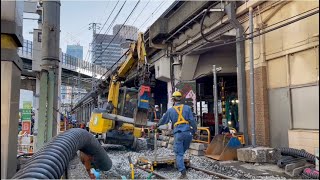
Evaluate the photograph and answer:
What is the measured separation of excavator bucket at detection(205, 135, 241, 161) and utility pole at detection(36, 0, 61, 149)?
539cm

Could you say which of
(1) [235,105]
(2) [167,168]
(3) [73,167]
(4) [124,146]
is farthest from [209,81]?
(3) [73,167]

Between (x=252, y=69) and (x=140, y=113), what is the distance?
4263 mm

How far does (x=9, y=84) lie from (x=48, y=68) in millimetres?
5901

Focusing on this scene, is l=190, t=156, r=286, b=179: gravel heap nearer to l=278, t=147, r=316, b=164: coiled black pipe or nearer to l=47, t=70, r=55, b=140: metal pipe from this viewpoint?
l=278, t=147, r=316, b=164: coiled black pipe

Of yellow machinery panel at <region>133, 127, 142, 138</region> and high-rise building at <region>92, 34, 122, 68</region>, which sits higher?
high-rise building at <region>92, 34, 122, 68</region>

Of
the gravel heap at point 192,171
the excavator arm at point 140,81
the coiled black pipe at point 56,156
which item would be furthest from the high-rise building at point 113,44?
the coiled black pipe at point 56,156

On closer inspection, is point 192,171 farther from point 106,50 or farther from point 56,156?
point 106,50

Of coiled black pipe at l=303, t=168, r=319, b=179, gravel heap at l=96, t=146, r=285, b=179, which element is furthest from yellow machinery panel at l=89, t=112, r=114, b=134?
coiled black pipe at l=303, t=168, r=319, b=179

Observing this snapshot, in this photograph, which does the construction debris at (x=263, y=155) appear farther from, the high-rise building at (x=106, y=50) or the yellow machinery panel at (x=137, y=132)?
the high-rise building at (x=106, y=50)

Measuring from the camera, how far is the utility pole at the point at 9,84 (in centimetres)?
267

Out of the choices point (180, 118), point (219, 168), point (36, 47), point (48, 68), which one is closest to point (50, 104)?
point (48, 68)

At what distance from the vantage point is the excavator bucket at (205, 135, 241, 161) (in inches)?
431

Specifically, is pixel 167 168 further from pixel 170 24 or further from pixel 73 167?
pixel 170 24

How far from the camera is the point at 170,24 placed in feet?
58.2
